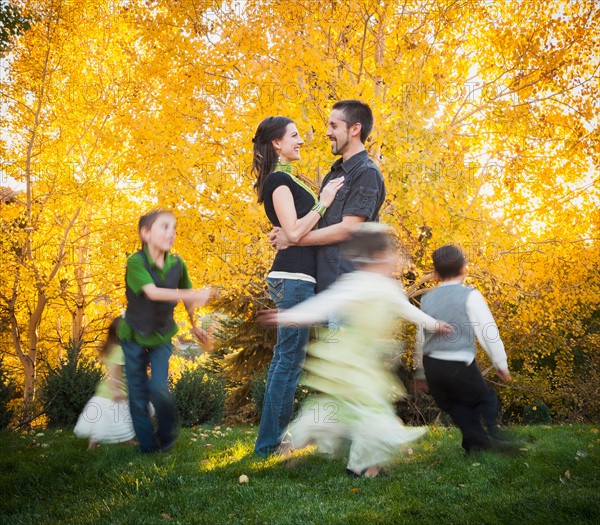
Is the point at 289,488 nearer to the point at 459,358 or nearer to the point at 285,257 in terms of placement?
the point at 285,257

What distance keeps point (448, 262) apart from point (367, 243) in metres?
1.13

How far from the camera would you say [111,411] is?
15.6 feet

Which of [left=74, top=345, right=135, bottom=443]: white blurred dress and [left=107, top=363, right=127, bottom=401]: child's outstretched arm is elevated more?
[left=107, top=363, right=127, bottom=401]: child's outstretched arm

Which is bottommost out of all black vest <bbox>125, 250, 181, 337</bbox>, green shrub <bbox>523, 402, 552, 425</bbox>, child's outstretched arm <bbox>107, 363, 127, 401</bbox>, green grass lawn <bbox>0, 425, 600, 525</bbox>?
green shrub <bbox>523, 402, 552, 425</bbox>

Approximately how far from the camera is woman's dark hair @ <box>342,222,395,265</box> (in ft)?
10.3

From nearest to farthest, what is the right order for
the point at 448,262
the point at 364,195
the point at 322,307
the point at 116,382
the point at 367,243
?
the point at 322,307 < the point at 367,243 < the point at 364,195 < the point at 448,262 < the point at 116,382

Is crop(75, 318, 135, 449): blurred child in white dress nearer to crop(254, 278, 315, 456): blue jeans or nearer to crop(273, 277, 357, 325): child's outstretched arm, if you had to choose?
crop(254, 278, 315, 456): blue jeans

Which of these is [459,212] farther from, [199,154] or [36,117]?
[36,117]

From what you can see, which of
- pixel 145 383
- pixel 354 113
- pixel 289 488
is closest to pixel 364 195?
pixel 354 113

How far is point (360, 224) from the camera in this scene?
3363 millimetres

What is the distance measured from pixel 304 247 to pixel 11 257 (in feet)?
35.5

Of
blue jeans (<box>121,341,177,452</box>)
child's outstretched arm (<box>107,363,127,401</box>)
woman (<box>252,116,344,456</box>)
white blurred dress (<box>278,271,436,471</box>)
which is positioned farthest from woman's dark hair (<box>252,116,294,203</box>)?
child's outstretched arm (<box>107,363,127,401</box>)

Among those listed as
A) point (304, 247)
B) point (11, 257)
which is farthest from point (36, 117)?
point (304, 247)

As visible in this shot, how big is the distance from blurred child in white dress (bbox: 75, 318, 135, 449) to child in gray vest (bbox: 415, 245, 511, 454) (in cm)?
251
